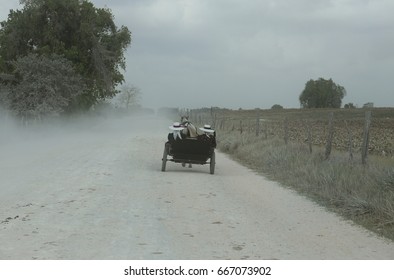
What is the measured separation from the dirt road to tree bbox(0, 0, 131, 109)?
22311 millimetres

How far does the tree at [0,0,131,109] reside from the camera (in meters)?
33.9

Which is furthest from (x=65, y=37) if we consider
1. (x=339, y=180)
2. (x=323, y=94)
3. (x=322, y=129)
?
(x=323, y=94)

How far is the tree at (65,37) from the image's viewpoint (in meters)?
33.9

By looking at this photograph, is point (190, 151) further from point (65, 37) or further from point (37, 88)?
point (65, 37)

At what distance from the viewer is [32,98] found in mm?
30375

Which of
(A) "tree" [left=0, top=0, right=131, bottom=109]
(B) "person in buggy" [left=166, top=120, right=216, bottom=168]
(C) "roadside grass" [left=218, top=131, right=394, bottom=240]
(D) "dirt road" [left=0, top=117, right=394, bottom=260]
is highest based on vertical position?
(A) "tree" [left=0, top=0, right=131, bottom=109]

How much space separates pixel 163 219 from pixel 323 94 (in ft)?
367

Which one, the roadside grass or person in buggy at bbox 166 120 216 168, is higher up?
person in buggy at bbox 166 120 216 168

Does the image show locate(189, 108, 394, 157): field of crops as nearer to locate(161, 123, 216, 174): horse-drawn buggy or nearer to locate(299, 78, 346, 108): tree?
locate(161, 123, 216, 174): horse-drawn buggy

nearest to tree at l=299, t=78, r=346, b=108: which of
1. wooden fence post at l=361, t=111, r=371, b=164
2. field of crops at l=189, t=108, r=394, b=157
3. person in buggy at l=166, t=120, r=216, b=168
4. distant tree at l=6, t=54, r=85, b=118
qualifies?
field of crops at l=189, t=108, r=394, b=157

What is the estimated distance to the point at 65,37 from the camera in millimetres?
35219

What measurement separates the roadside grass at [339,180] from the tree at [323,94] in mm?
101261

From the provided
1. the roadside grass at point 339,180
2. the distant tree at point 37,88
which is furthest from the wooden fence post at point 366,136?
the distant tree at point 37,88

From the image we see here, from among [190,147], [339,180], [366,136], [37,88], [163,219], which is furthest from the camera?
[37,88]
